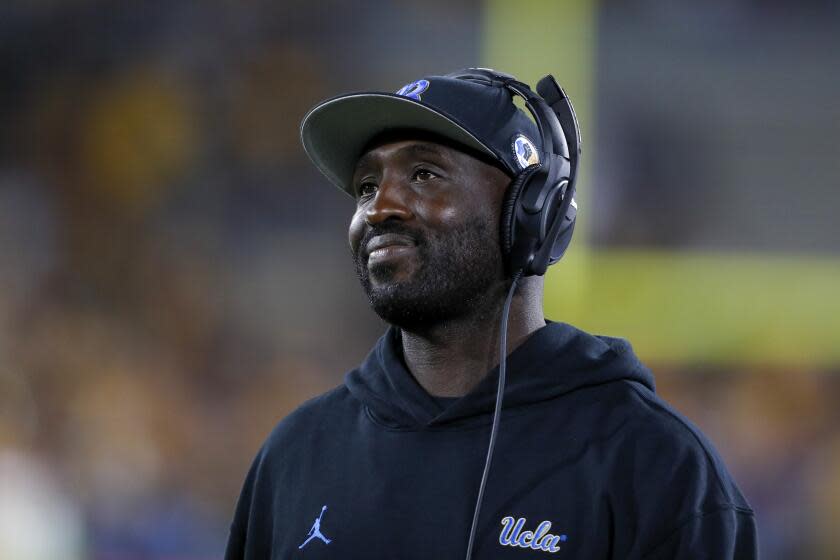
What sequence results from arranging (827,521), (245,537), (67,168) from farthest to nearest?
1. (67,168)
2. (827,521)
3. (245,537)

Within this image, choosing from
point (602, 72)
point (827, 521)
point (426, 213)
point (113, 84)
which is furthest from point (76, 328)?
point (426, 213)

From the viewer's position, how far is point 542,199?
A: 1266mm

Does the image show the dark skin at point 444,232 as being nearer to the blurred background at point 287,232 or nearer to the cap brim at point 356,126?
the cap brim at point 356,126

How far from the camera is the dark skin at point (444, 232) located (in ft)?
4.12

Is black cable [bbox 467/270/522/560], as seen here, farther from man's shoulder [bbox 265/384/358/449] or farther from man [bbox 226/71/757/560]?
man's shoulder [bbox 265/384/358/449]

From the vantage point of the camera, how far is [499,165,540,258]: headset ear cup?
1.26 metres

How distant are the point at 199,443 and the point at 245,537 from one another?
2251 mm

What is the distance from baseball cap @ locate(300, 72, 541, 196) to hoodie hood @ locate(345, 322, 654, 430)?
21 centimetres

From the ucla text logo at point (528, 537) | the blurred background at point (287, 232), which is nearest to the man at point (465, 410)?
the ucla text logo at point (528, 537)

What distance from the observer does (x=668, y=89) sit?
12.2 feet

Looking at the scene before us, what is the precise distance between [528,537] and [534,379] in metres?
0.19

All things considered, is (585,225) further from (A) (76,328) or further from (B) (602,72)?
(A) (76,328)

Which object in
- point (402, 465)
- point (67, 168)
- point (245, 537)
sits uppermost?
point (67, 168)

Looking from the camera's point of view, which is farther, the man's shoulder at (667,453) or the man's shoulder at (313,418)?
the man's shoulder at (313,418)
